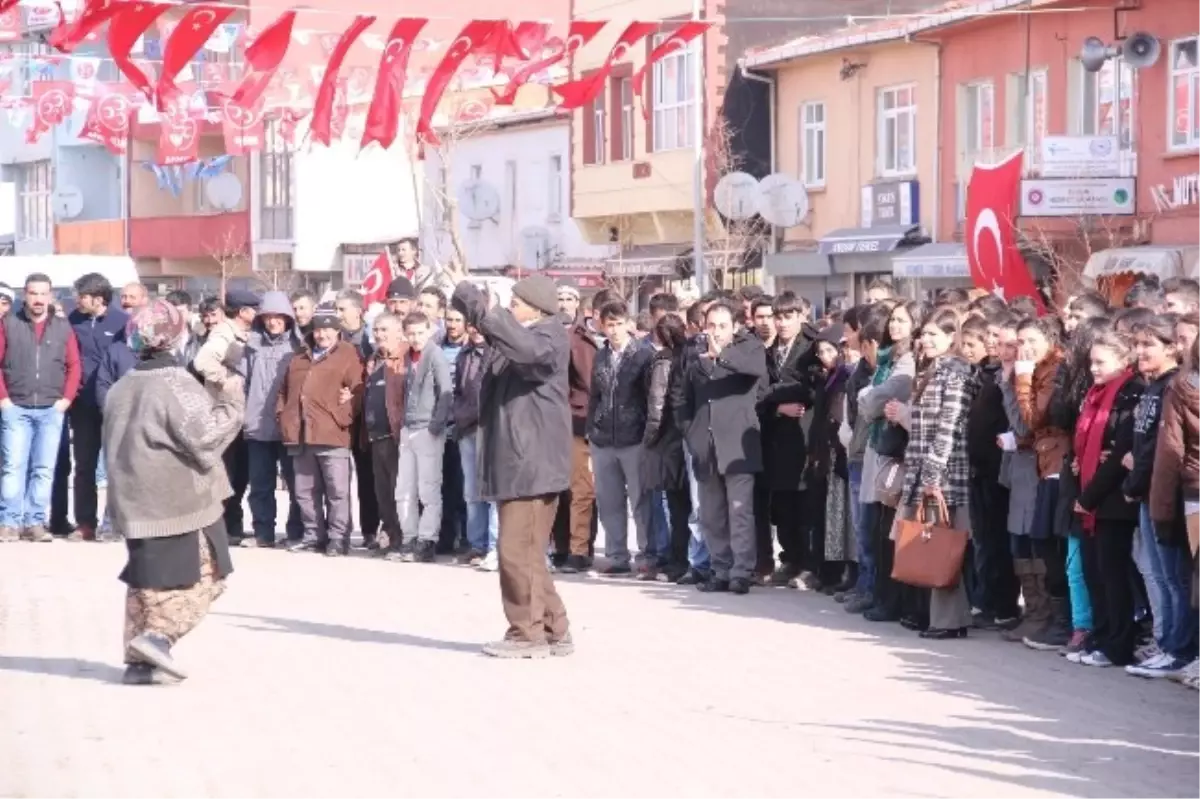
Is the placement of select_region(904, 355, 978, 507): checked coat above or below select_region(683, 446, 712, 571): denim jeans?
above

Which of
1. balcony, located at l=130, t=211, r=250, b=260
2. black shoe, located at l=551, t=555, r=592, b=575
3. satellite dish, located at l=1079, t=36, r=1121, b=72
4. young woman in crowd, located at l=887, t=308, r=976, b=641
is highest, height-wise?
satellite dish, located at l=1079, t=36, r=1121, b=72

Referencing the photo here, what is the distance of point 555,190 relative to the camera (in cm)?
5053

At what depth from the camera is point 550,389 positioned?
41.4ft

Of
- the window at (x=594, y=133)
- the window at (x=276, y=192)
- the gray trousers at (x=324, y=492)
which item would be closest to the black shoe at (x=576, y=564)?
the gray trousers at (x=324, y=492)

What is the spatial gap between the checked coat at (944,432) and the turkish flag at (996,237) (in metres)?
8.22

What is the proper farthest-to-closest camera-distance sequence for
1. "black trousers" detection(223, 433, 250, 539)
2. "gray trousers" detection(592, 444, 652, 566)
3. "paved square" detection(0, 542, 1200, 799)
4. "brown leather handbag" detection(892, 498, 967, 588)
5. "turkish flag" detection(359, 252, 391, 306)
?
1. "turkish flag" detection(359, 252, 391, 306)
2. "black trousers" detection(223, 433, 250, 539)
3. "gray trousers" detection(592, 444, 652, 566)
4. "brown leather handbag" detection(892, 498, 967, 588)
5. "paved square" detection(0, 542, 1200, 799)

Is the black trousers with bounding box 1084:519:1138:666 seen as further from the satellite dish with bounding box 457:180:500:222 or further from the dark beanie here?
the satellite dish with bounding box 457:180:500:222

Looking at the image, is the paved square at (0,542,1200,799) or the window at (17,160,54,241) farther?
the window at (17,160,54,241)

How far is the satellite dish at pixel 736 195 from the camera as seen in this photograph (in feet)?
128

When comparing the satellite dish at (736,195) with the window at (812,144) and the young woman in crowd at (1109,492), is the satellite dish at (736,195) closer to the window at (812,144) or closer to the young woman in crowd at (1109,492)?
the window at (812,144)

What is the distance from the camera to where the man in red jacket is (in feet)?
62.8

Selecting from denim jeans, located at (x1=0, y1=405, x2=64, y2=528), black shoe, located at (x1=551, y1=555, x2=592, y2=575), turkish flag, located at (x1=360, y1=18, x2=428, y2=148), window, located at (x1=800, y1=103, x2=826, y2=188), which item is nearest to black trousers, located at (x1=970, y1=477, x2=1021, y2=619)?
black shoe, located at (x1=551, y1=555, x2=592, y2=575)

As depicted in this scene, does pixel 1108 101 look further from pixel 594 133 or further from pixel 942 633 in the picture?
pixel 942 633

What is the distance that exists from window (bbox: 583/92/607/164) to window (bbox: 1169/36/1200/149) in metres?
17.5
